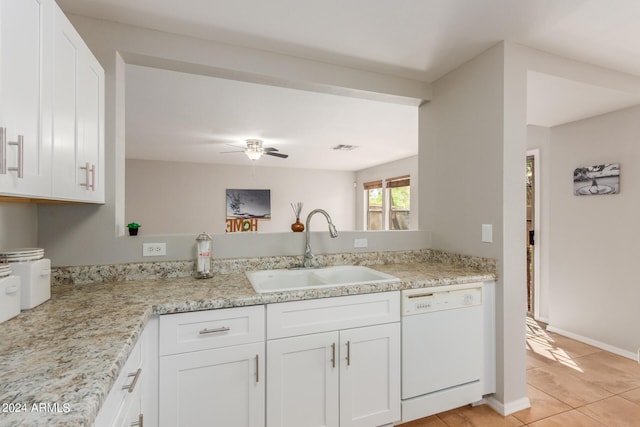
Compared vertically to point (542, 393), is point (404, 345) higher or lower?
higher

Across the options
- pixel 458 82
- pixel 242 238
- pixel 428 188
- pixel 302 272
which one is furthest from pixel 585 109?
pixel 242 238

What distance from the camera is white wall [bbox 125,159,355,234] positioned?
5.97 m

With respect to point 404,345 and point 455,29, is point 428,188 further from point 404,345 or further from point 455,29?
point 404,345

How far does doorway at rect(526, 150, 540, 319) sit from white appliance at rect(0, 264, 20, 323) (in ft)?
13.3

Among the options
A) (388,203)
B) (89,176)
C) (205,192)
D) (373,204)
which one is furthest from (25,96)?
(373,204)

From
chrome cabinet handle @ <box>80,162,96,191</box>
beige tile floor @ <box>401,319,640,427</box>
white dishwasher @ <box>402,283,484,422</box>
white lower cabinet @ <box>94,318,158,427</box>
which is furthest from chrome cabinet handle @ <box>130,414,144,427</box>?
beige tile floor @ <box>401,319,640,427</box>

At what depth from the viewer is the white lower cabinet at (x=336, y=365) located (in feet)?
4.86

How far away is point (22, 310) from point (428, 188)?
258 cm

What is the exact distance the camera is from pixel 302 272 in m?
2.03

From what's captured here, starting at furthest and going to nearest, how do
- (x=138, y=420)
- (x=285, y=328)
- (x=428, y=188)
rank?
1. (x=428, y=188)
2. (x=285, y=328)
3. (x=138, y=420)

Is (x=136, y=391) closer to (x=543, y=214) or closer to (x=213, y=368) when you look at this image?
(x=213, y=368)

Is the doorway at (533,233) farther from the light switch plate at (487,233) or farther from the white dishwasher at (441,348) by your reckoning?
the white dishwasher at (441,348)

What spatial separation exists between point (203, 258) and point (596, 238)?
346 cm

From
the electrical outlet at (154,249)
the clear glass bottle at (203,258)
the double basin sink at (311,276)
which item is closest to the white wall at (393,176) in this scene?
the double basin sink at (311,276)
